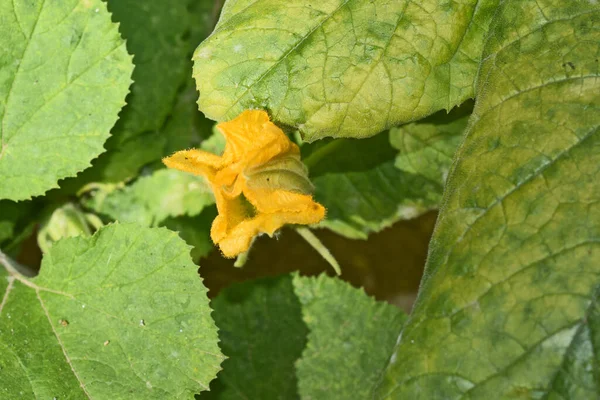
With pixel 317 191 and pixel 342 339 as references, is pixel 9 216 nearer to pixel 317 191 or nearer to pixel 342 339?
pixel 317 191

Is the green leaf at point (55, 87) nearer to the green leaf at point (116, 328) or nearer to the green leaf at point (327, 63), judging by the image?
the green leaf at point (116, 328)

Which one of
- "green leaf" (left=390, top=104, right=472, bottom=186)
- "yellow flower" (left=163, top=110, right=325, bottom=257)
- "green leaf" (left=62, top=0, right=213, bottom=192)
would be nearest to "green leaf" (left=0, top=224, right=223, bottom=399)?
"yellow flower" (left=163, top=110, right=325, bottom=257)

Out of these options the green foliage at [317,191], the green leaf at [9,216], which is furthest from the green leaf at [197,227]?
the green leaf at [9,216]

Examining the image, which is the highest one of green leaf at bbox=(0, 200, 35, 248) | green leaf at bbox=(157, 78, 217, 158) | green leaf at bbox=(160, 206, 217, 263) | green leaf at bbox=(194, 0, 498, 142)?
green leaf at bbox=(194, 0, 498, 142)

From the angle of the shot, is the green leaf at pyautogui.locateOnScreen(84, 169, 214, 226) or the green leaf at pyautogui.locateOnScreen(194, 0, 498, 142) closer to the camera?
the green leaf at pyautogui.locateOnScreen(194, 0, 498, 142)

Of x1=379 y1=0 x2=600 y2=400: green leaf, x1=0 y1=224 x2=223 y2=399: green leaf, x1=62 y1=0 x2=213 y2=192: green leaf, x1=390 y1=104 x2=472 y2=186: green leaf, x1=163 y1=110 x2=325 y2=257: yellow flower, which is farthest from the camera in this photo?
x1=62 y1=0 x2=213 y2=192: green leaf

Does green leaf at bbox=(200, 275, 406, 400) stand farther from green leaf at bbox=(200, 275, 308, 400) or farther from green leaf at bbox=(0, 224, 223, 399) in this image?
green leaf at bbox=(0, 224, 223, 399)
